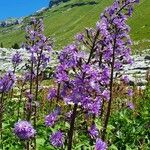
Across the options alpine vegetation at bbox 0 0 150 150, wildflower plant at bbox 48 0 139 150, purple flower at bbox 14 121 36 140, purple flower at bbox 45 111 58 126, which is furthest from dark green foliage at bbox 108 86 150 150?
purple flower at bbox 14 121 36 140

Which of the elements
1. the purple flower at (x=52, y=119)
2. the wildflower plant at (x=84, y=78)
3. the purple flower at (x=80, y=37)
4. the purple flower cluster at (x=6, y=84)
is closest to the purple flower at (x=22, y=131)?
the purple flower at (x=52, y=119)

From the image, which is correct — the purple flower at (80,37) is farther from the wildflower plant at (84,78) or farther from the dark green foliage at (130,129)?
the dark green foliage at (130,129)

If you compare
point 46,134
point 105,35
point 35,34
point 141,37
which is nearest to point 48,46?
point 35,34

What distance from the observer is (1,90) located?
29.8 feet

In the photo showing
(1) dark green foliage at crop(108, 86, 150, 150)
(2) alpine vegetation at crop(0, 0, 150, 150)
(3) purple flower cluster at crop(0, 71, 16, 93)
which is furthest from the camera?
(1) dark green foliage at crop(108, 86, 150, 150)

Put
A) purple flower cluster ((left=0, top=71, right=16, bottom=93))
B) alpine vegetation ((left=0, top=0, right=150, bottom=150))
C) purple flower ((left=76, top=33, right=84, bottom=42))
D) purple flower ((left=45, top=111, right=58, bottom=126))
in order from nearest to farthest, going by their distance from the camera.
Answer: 1. alpine vegetation ((left=0, top=0, right=150, bottom=150))
2. purple flower ((left=45, top=111, right=58, bottom=126))
3. purple flower ((left=76, top=33, right=84, bottom=42))
4. purple flower cluster ((left=0, top=71, right=16, bottom=93))

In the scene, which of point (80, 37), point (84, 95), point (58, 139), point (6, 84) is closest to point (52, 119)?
point (58, 139)

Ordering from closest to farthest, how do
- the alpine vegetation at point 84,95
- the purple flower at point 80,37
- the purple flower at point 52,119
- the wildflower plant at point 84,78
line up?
the wildflower plant at point 84,78
the alpine vegetation at point 84,95
the purple flower at point 52,119
the purple flower at point 80,37

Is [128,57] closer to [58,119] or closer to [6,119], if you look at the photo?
[58,119]

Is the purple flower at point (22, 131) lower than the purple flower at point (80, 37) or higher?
lower

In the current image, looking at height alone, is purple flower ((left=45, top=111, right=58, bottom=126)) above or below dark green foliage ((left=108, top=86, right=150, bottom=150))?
above

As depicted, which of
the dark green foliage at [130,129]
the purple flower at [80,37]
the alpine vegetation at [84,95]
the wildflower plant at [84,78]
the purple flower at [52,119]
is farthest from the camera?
the dark green foliage at [130,129]

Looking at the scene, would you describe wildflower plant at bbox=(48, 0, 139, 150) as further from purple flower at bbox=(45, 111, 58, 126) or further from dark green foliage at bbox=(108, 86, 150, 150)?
dark green foliage at bbox=(108, 86, 150, 150)

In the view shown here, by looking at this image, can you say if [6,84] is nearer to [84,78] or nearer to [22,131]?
[22,131]
